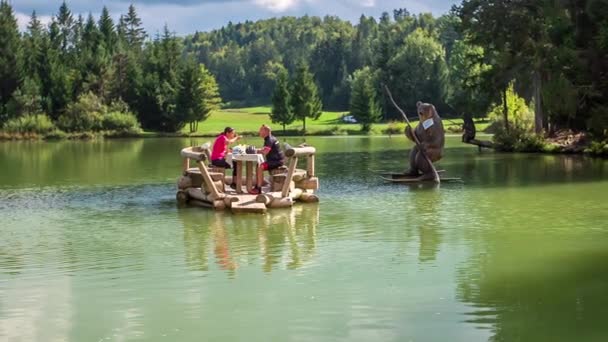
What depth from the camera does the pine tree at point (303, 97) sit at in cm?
9456

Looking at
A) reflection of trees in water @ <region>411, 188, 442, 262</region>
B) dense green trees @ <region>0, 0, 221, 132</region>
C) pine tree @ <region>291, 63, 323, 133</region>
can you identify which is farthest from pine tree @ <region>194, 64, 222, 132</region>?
reflection of trees in water @ <region>411, 188, 442, 262</region>

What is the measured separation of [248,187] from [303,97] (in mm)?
72702

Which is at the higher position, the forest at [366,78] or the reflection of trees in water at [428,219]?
the forest at [366,78]

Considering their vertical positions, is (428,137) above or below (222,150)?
above

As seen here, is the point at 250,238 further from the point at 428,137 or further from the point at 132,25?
the point at 132,25

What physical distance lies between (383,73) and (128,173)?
77272 mm

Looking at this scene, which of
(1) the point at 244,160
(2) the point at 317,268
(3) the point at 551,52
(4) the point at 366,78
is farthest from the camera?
(4) the point at 366,78

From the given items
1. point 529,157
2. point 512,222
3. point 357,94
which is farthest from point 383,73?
point 512,222

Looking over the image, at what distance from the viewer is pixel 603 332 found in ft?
32.7

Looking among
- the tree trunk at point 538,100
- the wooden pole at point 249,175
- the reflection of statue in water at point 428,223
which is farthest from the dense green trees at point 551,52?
the wooden pole at point 249,175

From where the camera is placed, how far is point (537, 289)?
479 inches

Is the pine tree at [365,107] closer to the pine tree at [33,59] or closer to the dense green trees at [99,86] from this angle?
the dense green trees at [99,86]

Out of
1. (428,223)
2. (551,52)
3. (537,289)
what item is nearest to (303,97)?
(551,52)

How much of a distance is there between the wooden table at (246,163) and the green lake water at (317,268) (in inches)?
68.6
